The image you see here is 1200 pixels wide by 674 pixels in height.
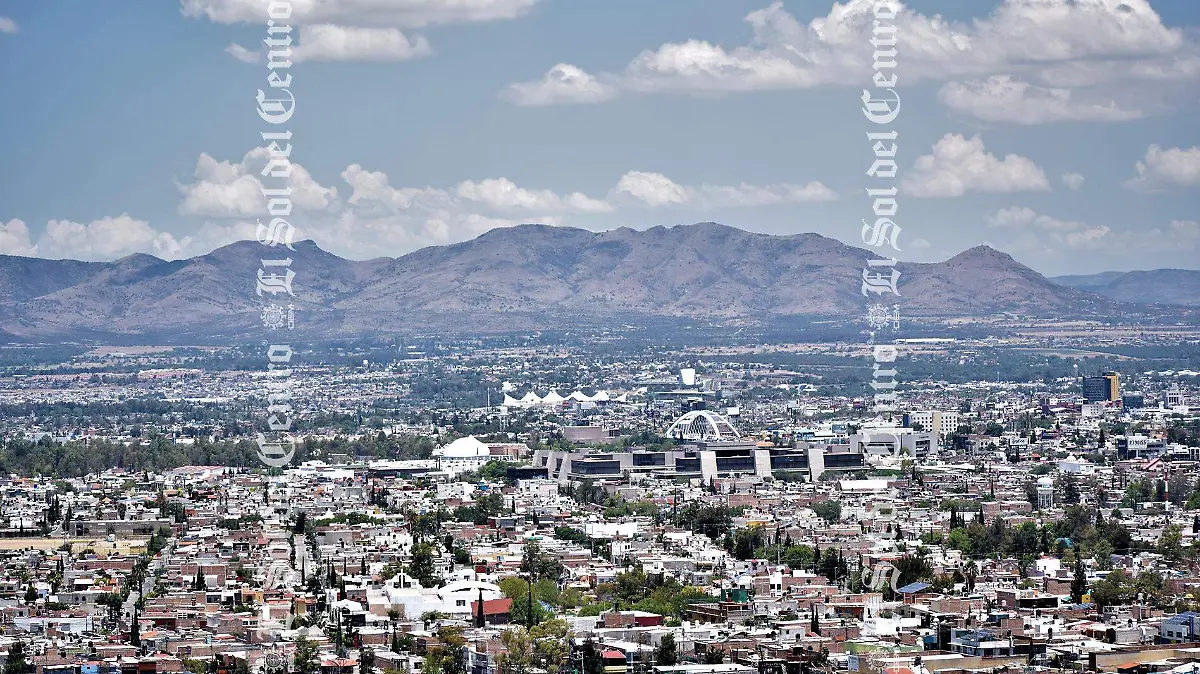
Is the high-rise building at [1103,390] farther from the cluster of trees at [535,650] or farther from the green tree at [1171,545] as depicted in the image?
the cluster of trees at [535,650]

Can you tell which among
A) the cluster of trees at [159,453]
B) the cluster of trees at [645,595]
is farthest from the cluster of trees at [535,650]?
the cluster of trees at [159,453]

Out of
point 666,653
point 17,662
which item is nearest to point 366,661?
point 666,653

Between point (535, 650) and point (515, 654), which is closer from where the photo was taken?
point (515, 654)

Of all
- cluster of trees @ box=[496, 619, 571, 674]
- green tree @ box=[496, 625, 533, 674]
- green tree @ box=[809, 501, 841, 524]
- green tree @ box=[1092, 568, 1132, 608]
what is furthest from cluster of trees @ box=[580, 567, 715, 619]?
green tree @ box=[809, 501, 841, 524]

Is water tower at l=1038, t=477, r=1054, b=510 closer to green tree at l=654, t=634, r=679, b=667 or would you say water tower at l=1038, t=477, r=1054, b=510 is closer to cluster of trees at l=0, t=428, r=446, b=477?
cluster of trees at l=0, t=428, r=446, b=477

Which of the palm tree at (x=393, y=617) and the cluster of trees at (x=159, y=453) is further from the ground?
the cluster of trees at (x=159, y=453)

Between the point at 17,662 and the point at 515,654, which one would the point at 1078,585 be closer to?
the point at 515,654

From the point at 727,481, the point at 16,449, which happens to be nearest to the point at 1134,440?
the point at 727,481

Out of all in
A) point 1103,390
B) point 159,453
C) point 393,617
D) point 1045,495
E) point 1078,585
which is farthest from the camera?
point 1103,390

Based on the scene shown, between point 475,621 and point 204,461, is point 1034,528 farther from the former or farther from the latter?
point 204,461
